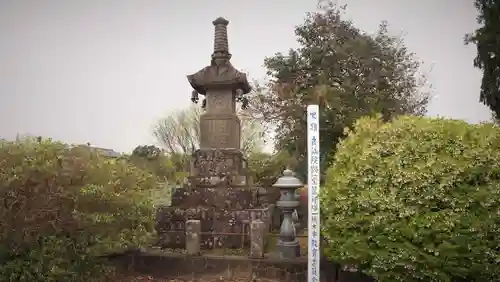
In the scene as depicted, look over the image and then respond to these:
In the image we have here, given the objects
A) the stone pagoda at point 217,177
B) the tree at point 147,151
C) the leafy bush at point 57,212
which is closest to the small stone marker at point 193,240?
the stone pagoda at point 217,177

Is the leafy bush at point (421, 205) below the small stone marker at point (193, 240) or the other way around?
the other way around

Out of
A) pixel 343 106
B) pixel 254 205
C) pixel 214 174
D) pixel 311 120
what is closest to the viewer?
pixel 311 120

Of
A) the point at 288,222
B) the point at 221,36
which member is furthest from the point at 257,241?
the point at 221,36

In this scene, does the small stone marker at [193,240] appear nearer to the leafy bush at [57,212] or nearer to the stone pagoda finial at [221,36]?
the leafy bush at [57,212]

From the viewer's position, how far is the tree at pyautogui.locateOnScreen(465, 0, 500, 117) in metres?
13.8

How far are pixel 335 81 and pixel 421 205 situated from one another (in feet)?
45.5

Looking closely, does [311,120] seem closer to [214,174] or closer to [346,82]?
[214,174]

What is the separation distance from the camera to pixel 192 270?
714 cm

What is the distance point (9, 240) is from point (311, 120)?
4.91 m

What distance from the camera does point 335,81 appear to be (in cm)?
1822

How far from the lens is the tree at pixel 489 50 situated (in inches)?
542

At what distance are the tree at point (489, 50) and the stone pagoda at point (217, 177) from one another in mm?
9817

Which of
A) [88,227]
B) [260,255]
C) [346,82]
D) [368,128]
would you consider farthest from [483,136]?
[346,82]

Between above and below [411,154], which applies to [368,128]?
above
